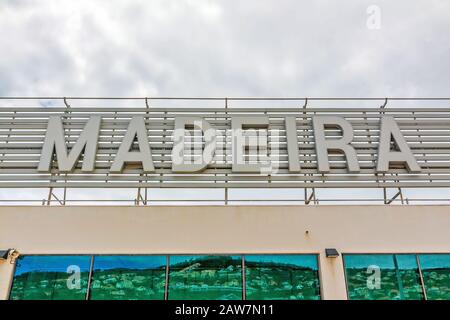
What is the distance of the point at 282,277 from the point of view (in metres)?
6.29

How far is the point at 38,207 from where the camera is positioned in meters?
6.69

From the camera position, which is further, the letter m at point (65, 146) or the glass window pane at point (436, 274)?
the letter m at point (65, 146)

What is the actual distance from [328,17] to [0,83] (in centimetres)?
861

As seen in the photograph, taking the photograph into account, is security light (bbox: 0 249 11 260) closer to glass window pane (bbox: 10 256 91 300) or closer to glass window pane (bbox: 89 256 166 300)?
glass window pane (bbox: 10 256 91 300)

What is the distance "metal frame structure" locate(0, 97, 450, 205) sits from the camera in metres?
7.33

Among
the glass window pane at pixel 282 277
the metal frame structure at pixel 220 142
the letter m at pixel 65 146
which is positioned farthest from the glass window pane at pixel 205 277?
the letter m at pixel 65 146

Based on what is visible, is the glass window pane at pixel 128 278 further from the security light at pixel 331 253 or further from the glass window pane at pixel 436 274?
the glass window pane at pixel 436 274

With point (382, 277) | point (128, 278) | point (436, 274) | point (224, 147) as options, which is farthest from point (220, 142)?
point (436, 274)

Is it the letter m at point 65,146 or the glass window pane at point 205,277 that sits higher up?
the letter m at point 65,146

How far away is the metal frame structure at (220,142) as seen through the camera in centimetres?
733

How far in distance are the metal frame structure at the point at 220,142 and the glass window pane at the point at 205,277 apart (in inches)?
54.4

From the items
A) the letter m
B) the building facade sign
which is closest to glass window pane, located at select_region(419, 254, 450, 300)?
the building facade sign
